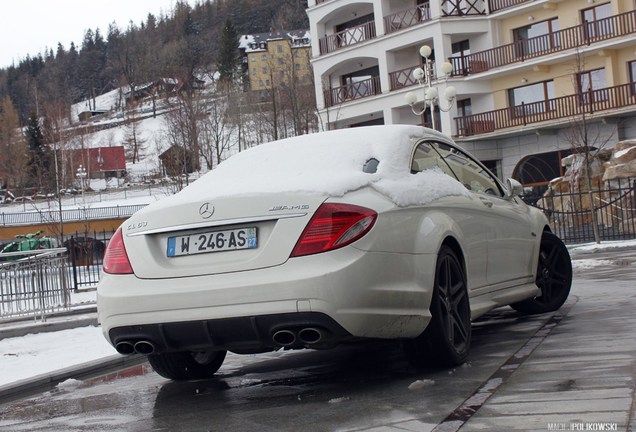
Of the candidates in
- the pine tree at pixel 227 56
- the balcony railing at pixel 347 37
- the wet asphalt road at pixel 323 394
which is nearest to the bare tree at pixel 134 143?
the pine tree at pixel 227 56

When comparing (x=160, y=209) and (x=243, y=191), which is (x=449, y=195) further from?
(x=160, y=209)

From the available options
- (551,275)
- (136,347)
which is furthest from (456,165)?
(136,347)

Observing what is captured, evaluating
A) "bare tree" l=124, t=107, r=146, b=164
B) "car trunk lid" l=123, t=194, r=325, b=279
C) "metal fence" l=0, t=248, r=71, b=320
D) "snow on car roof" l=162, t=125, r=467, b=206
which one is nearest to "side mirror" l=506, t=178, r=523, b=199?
"snow on car roof" l=162, t=125, r=467, b=206

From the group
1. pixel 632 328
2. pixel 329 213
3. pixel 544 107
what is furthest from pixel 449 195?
pixel 544 107

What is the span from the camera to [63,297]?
12867 mm

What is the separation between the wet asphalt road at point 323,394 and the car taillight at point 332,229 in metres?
0.83

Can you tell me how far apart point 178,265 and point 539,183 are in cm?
4031

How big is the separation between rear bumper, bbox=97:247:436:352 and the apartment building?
34.1 meters

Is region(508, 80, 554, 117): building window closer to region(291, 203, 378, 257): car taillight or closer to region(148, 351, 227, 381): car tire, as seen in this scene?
region(148, 351, 227, 381): car tire

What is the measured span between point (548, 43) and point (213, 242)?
1565 inches

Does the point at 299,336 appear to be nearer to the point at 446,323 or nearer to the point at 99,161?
the point at 446,323

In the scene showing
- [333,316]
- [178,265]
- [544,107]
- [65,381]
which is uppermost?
[544,107]

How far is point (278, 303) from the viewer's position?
4.80m

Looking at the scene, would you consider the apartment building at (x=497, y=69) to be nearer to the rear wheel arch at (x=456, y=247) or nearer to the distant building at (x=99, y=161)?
the rear wheel arch at (x=456, y=247)
